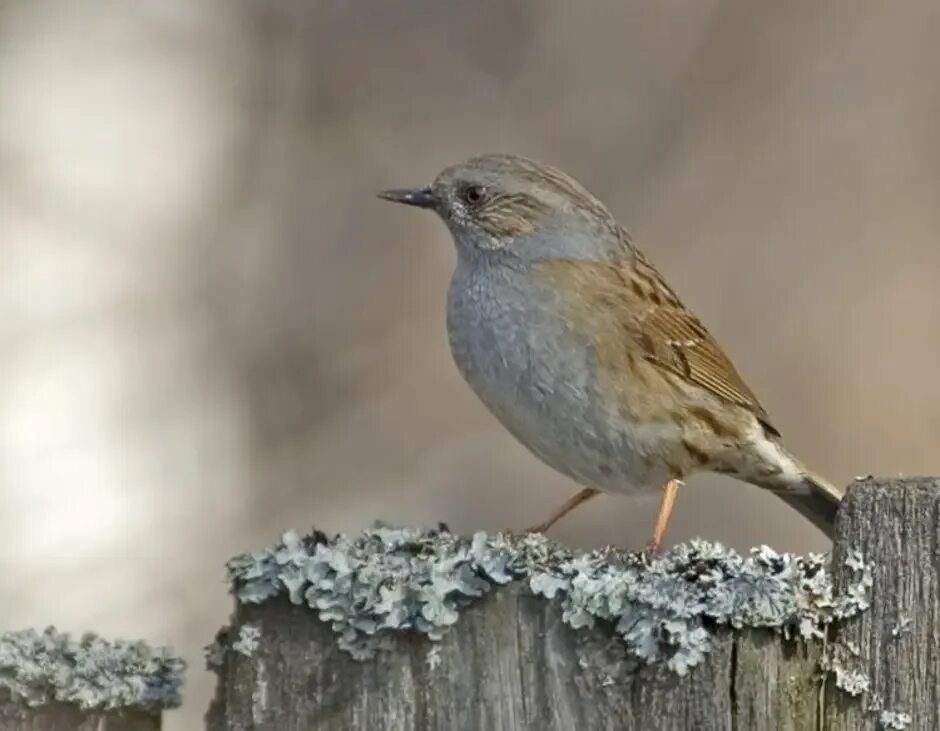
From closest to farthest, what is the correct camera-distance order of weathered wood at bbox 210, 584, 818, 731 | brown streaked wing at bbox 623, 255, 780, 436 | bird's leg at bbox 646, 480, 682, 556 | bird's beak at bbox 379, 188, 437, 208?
weathered wood at bbox 210, 584, 818, 731, bird's leg at bbox 646, 480, 682, 556, brown streaked wing at bbox 623, 255, 780, 436, bird's beak at bbox 379, 188, 437, 208

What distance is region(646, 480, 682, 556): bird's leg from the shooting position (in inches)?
143

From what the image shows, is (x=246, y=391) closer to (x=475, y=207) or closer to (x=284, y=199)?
(x=284, y=199)

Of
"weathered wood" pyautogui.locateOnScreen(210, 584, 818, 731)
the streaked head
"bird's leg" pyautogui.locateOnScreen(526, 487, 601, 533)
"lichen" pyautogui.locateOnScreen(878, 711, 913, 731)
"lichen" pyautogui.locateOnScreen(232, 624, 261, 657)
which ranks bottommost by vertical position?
"lichen" pyautogui.locateOnScreen(878, 711, 913, 731)

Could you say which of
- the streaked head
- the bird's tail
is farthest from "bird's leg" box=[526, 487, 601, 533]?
the streaked head

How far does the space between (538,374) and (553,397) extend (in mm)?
60

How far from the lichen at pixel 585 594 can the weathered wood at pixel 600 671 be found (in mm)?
16

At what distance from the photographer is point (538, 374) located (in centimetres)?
377

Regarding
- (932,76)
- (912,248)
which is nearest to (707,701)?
(912,248)

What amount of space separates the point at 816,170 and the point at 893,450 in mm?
1121

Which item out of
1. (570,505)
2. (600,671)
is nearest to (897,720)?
(600,671)

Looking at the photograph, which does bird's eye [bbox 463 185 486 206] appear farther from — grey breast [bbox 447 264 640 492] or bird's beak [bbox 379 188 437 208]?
grey breast [bbox 447 264 640 492]

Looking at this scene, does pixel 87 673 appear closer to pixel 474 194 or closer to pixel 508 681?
pixel 508 681

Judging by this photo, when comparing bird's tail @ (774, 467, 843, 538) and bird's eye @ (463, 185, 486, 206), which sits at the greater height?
bird's eye @ (463, 185, 486, 206)

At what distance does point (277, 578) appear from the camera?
222 centimetres
